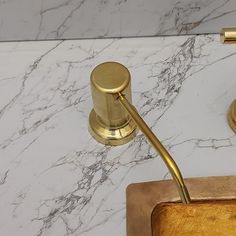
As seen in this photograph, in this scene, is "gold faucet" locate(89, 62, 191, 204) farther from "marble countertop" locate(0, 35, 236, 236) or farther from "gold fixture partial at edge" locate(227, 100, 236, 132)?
"gold fixture partial at edge" locate(227, 100, 236, 132)

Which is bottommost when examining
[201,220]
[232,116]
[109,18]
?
[201,220]

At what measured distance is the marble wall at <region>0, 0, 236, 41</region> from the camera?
28.1 inches

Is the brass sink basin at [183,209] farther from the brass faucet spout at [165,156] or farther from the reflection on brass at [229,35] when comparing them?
the reflection on brass at [229,35]

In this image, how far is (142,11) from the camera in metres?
0.73

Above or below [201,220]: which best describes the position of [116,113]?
above

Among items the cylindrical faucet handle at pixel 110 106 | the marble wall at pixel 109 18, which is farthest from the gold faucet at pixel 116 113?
the marble wall at pixel 109 18

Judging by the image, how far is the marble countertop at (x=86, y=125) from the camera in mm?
648

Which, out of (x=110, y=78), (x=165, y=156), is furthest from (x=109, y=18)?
(x=165, y=156)

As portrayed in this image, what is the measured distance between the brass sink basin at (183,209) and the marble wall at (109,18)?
9.9 inches

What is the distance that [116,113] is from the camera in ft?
2.14

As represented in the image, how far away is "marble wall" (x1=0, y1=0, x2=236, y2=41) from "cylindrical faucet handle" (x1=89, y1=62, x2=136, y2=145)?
0.13m

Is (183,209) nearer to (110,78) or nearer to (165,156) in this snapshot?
(165,156)

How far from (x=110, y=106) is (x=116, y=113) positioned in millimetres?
23

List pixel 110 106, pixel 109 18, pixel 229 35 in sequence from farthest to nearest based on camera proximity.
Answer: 1. pixel 109 18
2. pixel 110 106
3. pixel 229 35
